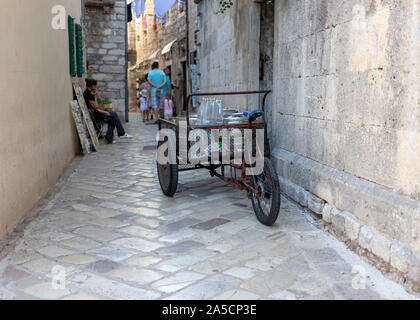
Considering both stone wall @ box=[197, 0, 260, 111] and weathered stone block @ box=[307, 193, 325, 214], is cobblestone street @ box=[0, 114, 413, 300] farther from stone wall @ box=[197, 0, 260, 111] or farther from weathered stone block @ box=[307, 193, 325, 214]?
stone wall @ box=[197, 0, 260, 111]

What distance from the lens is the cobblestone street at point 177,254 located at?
2.76 m

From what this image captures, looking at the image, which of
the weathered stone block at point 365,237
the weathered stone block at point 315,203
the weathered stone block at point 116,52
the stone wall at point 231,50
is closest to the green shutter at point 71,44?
the stone wall at point 231,50

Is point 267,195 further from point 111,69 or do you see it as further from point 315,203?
point 111,69

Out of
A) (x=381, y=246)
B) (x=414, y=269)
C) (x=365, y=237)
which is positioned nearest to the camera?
(x=414, y=269)

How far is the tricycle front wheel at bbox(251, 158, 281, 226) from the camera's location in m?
3.74

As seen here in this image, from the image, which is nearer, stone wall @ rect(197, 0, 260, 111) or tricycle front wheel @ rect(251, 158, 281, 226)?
tricycle front wheel @ rect(251, 158, 281, 226)

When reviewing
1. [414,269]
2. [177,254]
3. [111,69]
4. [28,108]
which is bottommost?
[177,254]

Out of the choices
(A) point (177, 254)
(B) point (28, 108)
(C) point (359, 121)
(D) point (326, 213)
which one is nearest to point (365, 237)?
(D) point (326, 213)

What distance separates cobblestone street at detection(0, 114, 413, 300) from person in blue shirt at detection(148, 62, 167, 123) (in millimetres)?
8395

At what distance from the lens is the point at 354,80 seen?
3.52 meters

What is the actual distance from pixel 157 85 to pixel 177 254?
10.5 meters

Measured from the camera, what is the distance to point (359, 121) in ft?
11.3

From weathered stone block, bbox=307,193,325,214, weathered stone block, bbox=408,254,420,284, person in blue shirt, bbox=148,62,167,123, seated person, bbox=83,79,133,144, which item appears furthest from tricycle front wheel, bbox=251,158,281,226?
person in blue shirt, bbox=148,62,167,123

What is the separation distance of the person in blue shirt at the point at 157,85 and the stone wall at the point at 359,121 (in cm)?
866
